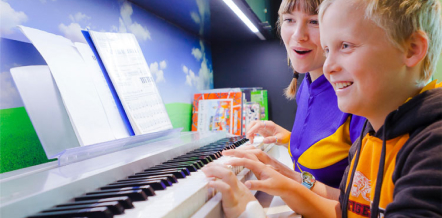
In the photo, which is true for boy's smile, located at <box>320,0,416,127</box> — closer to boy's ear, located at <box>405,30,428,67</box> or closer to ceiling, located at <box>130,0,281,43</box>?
boy's ear, located at <box>405,30,428,67</box>

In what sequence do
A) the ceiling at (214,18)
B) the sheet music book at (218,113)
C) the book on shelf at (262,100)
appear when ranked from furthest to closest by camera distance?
the book on shelf at (262,100) → the sheet music book at (218,113) → the ceiling at (214,18)

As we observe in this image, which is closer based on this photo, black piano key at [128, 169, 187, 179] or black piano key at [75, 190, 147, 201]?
black piano key at [75, 190, 147, 201]

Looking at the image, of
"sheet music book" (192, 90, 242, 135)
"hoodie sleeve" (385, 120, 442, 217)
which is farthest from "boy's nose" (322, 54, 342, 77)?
"sheet music book" (192, 90, 242, 135)

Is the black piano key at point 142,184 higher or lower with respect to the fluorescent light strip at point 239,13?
lower

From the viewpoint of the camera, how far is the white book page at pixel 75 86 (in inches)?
35.6

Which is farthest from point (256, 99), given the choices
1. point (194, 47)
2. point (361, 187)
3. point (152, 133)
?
point (361, 187)

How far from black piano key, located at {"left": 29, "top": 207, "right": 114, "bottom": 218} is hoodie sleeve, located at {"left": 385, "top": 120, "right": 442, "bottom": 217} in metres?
0.54

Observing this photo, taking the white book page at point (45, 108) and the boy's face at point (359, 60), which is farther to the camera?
the white book page at point (45, 108)

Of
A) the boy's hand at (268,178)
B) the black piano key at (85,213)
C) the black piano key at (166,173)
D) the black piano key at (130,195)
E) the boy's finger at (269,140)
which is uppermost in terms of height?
the black piano key at (85,213)

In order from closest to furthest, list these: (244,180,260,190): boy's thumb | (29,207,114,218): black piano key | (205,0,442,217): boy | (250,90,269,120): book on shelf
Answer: (29,207,114,218): black piano key < (205,0,442,217): boy < (244,180,260,190): boy's thumb < (250,90,269,120): book on shelf

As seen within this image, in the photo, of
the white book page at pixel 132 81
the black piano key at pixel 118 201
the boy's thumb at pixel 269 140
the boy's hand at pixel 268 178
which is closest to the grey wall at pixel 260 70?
the boy's thumb at pixel 269 140

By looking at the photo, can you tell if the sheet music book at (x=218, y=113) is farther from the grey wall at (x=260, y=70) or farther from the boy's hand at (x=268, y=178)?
the boy's hand at (x=268, y=178)

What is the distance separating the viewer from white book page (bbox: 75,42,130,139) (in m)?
1.05

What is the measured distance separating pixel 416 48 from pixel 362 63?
4.7 inches
